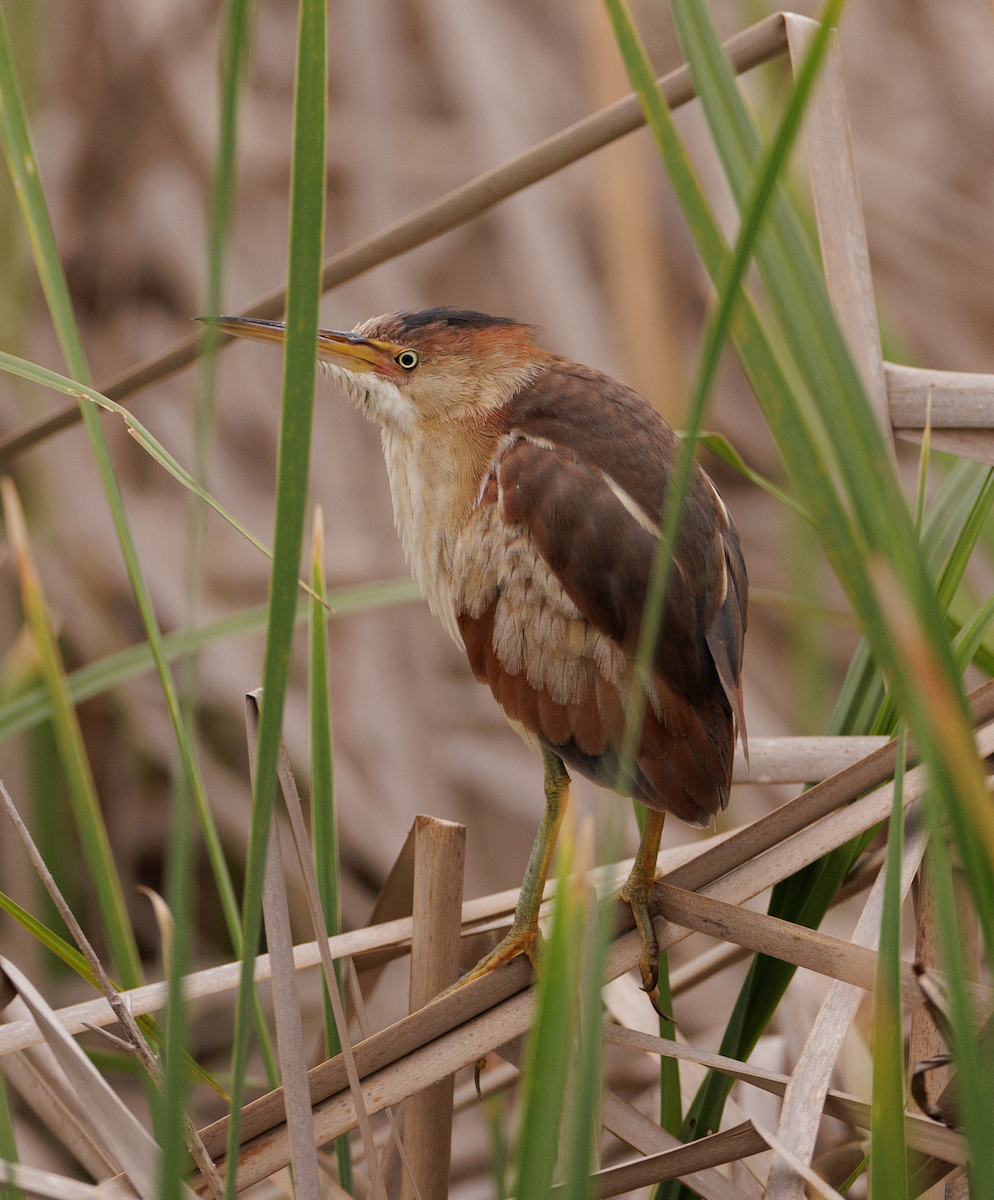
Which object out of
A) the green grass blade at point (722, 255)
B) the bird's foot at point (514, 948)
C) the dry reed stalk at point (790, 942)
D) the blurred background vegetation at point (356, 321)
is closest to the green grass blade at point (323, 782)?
the bird's foot at point (514, 948)

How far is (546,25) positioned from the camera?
81.9 inches

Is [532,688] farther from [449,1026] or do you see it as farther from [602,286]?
[602,286]

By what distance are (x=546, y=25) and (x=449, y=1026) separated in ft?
6.38

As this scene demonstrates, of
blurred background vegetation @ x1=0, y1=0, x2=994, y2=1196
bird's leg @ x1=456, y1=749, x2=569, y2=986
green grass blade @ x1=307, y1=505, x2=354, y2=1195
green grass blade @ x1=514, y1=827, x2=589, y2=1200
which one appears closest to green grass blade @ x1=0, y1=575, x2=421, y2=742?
green grass blade @ x1=307, y1=505, x2=354, y2=1195

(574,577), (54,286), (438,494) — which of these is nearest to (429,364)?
(438,494)

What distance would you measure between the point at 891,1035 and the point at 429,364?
2.20 ft

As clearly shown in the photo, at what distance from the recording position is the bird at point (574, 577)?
0.80m

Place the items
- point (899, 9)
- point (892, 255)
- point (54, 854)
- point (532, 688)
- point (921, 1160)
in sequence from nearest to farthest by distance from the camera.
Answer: point (921, 1160)
point (532, 688)
point (54, 854)
point (892, 255)
point (899, 9)

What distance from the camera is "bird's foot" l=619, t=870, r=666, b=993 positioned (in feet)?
2.67

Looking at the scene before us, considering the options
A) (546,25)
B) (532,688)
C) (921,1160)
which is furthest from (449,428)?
(546,25)

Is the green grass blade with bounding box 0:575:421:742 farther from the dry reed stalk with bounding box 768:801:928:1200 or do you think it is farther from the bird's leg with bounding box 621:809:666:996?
the dry reed stalk with bounding box 768:801:928:1200

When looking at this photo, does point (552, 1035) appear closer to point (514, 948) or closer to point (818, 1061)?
point (818, 1061)

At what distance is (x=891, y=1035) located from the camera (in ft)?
1.59

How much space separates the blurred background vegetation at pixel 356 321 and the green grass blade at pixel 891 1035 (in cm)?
106
